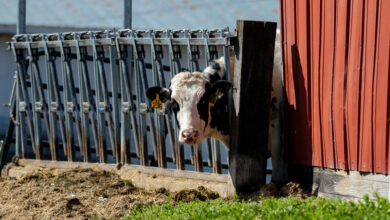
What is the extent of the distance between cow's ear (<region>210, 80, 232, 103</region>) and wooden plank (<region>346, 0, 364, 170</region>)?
1.67 meters

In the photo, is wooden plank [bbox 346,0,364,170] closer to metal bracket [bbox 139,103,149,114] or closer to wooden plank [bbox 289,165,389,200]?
wooden plank [bbox 289,165,389,200]

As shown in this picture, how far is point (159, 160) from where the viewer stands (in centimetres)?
1098

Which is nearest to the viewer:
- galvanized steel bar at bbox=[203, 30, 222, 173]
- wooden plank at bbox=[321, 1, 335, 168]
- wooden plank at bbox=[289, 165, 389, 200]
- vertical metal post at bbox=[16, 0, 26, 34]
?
wooden plank at bbox=[289, 165, 389, 200]

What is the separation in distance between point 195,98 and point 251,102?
74cm

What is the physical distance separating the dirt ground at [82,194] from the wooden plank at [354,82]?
84 cm

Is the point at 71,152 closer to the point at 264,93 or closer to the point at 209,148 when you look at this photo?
the point at 209,148

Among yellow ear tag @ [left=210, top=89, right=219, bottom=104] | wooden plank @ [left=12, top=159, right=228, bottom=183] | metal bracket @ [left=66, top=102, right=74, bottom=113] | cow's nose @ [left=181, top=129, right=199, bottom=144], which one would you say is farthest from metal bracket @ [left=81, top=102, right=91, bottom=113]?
cow's nose @ [left=181, top=129, right=199, bottom=144]

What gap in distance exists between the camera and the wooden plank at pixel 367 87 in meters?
7.86

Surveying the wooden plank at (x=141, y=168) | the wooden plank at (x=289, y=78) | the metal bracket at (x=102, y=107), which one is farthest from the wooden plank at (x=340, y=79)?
the metal bracket at (x=102, y=107)

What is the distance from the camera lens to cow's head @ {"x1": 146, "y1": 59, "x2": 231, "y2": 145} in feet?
30.3

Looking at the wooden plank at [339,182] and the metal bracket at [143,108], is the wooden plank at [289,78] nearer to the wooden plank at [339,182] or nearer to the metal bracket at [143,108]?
the wooden plank at [339,182]

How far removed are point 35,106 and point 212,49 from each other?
4.28m

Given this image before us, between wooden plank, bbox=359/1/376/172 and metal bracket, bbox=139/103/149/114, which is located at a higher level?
wooden plank, bbox=359/1/376/172

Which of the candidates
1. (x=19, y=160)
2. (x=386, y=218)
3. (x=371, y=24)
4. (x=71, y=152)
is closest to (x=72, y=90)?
(x=71, y=152)
